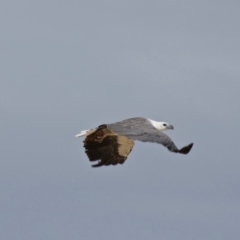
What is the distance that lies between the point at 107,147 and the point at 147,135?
3.28 m

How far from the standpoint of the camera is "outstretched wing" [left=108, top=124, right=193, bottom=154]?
38.6 metres

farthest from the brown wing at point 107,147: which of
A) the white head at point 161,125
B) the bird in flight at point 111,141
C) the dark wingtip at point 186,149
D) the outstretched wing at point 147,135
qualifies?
the dark wingtip at point 186,149

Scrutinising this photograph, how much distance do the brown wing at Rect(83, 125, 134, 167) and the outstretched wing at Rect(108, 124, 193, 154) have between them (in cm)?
83

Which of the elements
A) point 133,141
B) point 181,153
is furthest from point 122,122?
point 181,153

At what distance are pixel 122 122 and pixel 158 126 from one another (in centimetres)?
202

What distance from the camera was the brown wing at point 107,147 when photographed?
42500 mm

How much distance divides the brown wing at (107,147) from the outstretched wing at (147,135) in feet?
2.71

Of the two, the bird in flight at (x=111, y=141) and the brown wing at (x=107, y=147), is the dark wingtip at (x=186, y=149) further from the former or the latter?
the brown wing at (x=107, y=147)

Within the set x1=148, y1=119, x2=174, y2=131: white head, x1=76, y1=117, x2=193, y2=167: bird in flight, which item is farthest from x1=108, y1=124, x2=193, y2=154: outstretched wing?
x1=148, y1=119, x2=174, y2=131: white head

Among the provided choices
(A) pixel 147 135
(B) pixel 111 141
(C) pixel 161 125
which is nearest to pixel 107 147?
(B) pixel 111 141

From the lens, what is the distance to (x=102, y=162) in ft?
140

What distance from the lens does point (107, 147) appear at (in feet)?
141

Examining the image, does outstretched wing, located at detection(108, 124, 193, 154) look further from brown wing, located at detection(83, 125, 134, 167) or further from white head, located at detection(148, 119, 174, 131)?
white head, located at detection(148, 119, 174, 131)

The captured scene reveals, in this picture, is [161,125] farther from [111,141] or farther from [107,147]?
[107,147]
